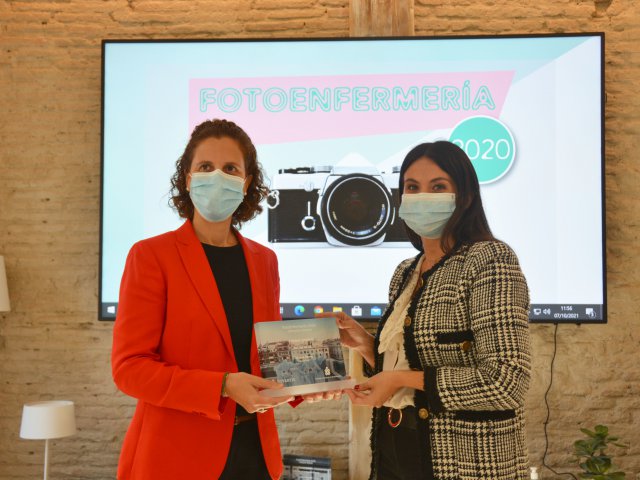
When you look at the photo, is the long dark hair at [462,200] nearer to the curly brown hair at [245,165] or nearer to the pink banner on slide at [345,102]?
the curly brown hair at [245,165]

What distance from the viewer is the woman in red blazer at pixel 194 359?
1.50 m

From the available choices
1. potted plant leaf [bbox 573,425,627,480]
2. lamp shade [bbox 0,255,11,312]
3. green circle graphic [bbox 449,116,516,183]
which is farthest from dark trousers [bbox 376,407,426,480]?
lamp shade [bbox 0,255,11,312]

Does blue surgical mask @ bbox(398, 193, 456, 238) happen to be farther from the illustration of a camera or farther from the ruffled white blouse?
the illustration of a camera

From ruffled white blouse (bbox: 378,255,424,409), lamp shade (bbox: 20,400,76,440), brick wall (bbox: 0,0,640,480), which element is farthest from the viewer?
brick wall (bbox: 0,0,640,480)

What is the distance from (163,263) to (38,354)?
6.96ft

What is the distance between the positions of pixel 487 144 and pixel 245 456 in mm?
2076

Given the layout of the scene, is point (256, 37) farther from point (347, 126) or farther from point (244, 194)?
point (244, 194)

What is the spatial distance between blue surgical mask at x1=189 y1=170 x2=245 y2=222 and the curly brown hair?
0.23 feet

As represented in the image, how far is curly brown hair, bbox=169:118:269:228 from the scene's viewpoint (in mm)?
1770

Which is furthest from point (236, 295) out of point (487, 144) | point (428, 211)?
point (487, 144)

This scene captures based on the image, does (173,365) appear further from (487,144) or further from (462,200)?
(487,144)

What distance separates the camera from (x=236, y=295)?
168 centimetres

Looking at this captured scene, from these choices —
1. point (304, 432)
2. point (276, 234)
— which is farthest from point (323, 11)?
point (304, 432)

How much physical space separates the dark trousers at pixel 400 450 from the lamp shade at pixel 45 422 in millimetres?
1912
